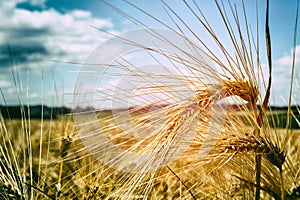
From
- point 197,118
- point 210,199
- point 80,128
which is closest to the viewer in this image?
point 197,118

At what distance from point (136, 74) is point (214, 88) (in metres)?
0.19

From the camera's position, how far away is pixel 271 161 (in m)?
0.92

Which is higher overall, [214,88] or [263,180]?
[214,88]

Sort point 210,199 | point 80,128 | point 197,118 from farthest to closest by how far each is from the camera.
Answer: point 210,199, point 80,128, point 197,118

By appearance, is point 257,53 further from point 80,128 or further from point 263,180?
point 80,128

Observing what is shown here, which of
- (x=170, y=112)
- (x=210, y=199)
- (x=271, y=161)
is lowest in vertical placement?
(x=210, y=199)

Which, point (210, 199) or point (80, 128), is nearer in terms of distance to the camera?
point (80, 128)

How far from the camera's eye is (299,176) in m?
1.07

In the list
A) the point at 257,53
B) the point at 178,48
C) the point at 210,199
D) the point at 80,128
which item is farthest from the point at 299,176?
the point at 80,128

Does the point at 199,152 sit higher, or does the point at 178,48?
the point at 178,48

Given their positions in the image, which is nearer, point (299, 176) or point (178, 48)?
point (178, 48)

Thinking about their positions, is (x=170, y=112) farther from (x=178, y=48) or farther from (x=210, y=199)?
(x=210, y=199)

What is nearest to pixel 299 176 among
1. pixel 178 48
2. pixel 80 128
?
pixel 178 48

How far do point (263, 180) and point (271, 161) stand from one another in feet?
0.29
